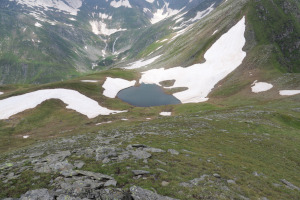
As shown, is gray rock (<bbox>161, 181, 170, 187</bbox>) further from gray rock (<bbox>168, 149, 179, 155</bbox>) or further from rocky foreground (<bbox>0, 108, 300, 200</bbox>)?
gray rock (<bbox>168, 149, 179, 155</bbox>)

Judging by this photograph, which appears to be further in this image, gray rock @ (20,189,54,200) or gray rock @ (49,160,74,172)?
gray rock @ (49,160,74,172)

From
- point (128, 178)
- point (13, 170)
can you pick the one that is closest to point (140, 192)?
point (128, 178)

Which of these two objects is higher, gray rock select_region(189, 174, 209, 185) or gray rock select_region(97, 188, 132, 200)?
gray rock select_region(97, 188, 132, 200)

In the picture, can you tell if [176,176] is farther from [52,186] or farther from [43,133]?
[43,133]

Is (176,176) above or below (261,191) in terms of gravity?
above

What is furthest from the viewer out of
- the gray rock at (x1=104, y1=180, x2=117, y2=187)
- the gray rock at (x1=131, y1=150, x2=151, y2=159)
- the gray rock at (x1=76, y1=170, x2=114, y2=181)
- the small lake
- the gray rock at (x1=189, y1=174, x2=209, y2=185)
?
the small lake

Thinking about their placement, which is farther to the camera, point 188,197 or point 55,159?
point 55,159

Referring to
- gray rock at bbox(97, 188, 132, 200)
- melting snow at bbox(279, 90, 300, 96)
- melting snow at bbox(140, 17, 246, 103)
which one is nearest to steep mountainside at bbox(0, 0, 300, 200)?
gray rock at bbox(97, 188, 132, 200)
